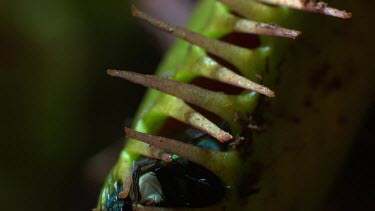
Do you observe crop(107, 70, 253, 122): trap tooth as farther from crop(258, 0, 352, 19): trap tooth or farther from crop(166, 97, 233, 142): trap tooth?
crop(258, 0, 352, 19): trap tooth

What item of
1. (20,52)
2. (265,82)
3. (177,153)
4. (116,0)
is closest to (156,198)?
(177,153)

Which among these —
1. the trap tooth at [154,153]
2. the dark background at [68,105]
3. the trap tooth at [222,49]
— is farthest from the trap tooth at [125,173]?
the dark background at [68,105]

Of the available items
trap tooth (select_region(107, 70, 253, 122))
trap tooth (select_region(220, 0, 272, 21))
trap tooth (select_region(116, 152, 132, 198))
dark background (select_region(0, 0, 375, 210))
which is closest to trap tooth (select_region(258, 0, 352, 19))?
trap tooth (select_region(220, 0, 272, 21))

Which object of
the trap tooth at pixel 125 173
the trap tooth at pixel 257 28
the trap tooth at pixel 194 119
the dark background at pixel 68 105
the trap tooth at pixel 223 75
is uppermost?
the trap tooth at pixel 257 28

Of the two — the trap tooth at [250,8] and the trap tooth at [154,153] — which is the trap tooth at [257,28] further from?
the trap tooth at [154,153]

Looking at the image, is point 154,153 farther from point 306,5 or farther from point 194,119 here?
point 306,5

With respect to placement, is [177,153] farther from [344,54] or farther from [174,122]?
[344,54]
